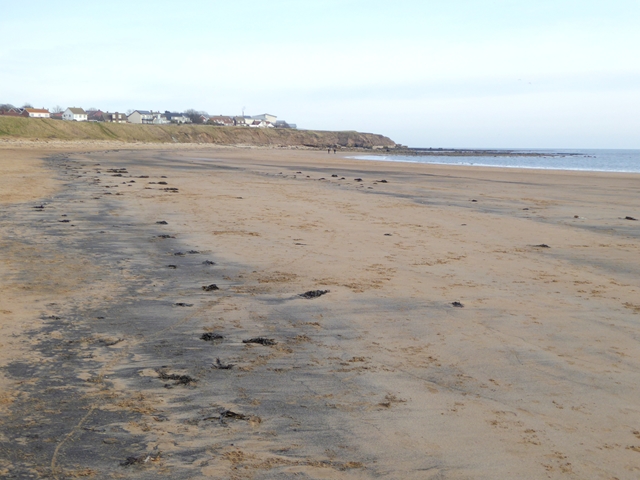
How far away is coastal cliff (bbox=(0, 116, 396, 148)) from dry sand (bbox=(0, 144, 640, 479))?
66.6 metres

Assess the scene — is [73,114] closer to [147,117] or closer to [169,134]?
[147,117]

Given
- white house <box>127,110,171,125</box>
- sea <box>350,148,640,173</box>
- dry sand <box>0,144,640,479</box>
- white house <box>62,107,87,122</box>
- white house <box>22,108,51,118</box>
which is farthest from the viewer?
white house <box>127,110,171,125</box>

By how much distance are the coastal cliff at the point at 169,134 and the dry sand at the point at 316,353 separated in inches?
2623

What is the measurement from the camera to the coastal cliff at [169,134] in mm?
75875

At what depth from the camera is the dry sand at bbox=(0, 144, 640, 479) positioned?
11.3ft

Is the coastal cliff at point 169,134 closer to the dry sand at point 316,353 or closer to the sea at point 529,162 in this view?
the sea at point 529,162

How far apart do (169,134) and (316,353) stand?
350 feet

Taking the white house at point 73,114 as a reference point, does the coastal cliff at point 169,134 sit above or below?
below

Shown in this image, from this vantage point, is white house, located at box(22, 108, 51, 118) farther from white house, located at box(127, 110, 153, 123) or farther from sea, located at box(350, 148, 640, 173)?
sea, located at box(350, 148, 640, 173)

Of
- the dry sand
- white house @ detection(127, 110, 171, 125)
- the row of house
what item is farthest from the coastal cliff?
the dry sand

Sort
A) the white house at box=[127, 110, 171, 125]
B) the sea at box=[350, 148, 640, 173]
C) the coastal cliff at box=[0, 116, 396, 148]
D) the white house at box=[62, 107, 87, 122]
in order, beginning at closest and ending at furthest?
the sea at box=[350, 148, 640, 173] < the coastal cliff at box=[0, 116, 396, 148] < the white house at box=[62, 107, 87, 122] < the white house at box=[127, 110, 171, 125]

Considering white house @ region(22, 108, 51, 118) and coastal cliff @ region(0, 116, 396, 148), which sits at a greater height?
white house @ region(22, 108, 51, 118)

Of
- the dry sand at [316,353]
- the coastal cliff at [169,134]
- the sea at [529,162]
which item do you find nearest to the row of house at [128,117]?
the coastal cliff at [169,134]

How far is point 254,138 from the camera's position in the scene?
128 metres
